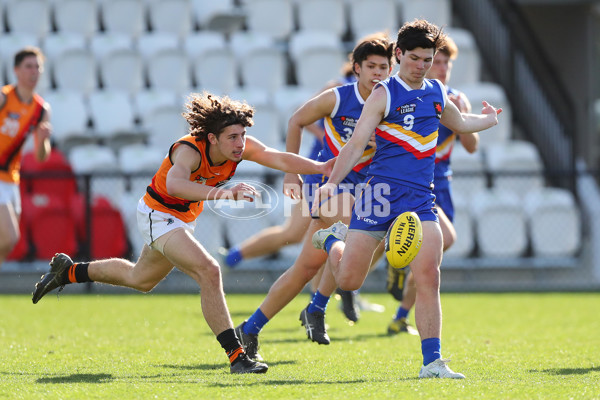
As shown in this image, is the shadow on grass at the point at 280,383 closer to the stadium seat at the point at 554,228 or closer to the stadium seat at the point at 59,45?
the stadium seat at the point at 554,228

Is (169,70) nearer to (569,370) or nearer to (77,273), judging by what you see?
(77,273)

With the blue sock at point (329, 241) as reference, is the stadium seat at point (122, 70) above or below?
above

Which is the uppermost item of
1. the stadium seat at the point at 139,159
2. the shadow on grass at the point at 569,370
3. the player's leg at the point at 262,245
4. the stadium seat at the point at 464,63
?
the stadium seat at the point at 464,63

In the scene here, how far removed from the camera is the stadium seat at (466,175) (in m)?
11.8

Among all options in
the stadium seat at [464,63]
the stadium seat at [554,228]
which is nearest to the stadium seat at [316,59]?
the stadium seat at [464,63]

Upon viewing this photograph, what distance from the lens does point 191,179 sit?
5480 mm

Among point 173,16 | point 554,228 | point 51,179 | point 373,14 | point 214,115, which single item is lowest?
point 554,228

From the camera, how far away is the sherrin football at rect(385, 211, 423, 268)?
16.4ft

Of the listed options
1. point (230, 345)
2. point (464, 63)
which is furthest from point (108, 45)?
point (230, 345)

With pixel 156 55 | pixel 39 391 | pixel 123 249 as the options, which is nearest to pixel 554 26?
pixel 156 55

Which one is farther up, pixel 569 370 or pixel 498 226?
pixel 569 370

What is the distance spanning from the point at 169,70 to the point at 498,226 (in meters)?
5.04

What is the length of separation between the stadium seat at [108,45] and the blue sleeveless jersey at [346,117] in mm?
7327

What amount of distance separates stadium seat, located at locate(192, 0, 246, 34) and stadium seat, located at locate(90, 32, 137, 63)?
4.06ft
